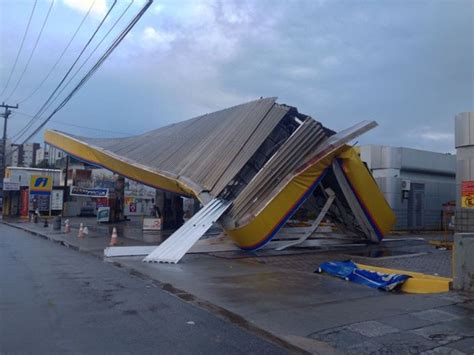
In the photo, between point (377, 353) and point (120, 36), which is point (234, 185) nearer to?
point (120, 36)

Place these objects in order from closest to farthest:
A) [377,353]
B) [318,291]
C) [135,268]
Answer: [377,353] < [318,291] < [135,268]

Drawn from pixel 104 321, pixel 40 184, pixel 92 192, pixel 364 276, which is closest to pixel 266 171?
pixel 364 276

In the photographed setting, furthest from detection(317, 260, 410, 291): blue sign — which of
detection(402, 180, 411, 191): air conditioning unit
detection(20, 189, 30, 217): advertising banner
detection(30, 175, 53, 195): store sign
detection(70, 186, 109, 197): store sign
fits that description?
detection(20, 189, 30, 217): advertising banner

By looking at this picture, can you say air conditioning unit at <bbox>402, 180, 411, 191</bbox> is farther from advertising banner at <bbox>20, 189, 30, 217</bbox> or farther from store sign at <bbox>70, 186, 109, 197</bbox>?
advertising banner at <bbox>20, 189, 30, 217</bbox>

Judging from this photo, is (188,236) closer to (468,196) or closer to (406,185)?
(468,196)

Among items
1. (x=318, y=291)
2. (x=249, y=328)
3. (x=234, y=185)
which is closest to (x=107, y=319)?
(x=249, y=328)

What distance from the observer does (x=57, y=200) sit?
59.0m

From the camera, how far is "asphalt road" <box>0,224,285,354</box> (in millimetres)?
6340

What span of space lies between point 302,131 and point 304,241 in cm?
436

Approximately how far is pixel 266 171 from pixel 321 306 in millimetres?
9100

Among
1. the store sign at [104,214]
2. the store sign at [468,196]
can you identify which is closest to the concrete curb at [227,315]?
the store sign at [468,196]

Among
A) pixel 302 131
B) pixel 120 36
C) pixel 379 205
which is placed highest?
pixel 120 36

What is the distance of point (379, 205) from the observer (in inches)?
778

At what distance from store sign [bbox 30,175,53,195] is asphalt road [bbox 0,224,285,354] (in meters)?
44.7
